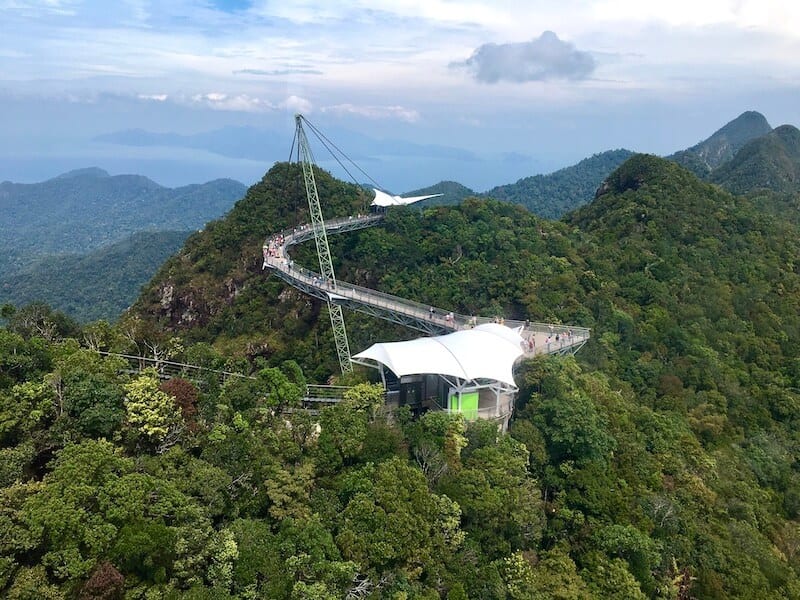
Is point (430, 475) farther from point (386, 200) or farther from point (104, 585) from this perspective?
point (386, 200)

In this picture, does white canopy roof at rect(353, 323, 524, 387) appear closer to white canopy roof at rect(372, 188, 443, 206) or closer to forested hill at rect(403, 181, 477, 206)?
white canopy roof at rect(372, 188, 443, 206)

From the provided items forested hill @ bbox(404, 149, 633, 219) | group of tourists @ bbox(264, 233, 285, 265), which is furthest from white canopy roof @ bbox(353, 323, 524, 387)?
forested hill @ bbox(404, 149, 633, 219)

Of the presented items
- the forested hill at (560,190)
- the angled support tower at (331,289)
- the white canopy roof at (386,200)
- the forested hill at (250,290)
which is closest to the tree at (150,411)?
the angled support tower at (331,289)

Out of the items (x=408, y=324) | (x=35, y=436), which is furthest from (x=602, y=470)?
(x=35, y=436)

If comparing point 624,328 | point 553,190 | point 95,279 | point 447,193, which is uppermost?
point 553,190

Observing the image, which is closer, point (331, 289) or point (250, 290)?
point (331, 289)

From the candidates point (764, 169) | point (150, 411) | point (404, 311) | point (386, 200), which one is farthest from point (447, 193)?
point (150, 411)

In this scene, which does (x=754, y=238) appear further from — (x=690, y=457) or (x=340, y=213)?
(x=340, y=213)
